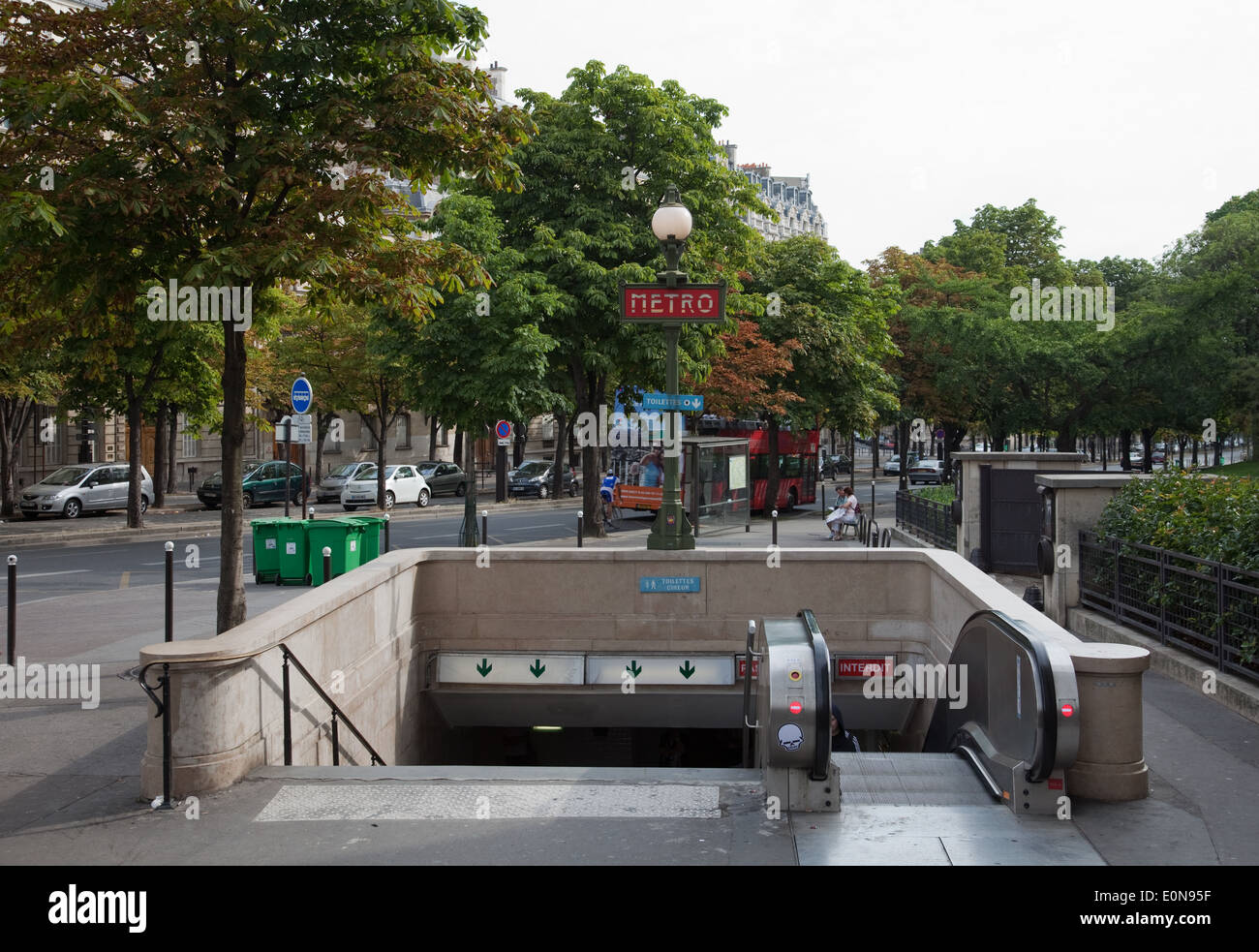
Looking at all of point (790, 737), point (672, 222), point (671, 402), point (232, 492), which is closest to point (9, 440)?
point (232, 492)

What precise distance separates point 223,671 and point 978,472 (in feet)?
49.8

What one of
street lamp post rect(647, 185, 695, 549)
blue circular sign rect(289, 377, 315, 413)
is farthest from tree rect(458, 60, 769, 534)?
street lamp post rect(647, 185, 695, 549)

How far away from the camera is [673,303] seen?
12.4 m

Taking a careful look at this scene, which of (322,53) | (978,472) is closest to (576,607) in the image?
(322,53)

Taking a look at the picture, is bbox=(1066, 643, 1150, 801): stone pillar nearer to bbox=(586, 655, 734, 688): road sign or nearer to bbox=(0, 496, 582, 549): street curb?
bbox=(586, 655, 734, 688): road sign

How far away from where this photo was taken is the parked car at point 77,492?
1288 inches

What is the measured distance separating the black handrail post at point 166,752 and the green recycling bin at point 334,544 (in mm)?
9931

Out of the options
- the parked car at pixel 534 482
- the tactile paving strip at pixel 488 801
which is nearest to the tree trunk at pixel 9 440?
the parked car at pixel 534 482

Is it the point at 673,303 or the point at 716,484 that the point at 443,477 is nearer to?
the point at 716,484

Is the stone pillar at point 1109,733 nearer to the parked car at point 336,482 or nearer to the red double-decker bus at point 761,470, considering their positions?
the red double-decker bus at point 761,470

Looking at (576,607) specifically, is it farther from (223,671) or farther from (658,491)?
(658,491)

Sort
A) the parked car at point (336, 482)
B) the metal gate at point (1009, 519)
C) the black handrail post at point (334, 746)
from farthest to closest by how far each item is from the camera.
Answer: the parked car at point (336, 482)
the metal gate at point (1009, 519)
the black handrail post at point (334, 746)

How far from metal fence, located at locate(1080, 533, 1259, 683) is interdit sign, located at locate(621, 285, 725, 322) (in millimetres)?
5255

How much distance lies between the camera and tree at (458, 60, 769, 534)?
25281 millimetres
